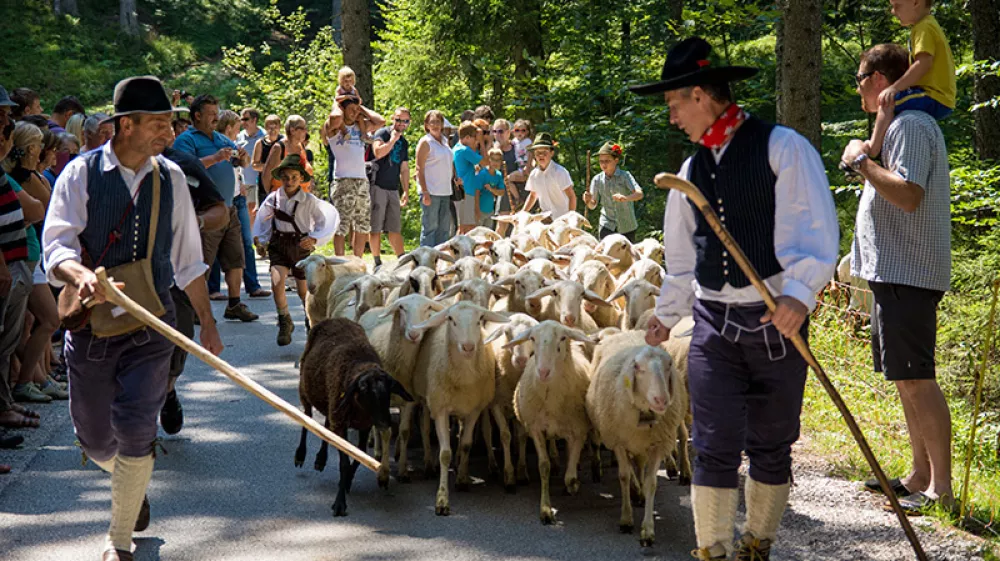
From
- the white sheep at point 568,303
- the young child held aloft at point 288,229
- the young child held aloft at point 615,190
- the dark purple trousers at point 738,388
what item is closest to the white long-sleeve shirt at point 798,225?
the dark purple trousers at point 738,388

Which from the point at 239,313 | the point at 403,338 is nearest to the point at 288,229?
the point at 239,313

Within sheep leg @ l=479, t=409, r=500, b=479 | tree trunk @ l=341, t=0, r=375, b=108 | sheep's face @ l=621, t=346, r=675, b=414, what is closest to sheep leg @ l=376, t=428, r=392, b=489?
sheep leg @ l=479, t=409, r=500, b=479

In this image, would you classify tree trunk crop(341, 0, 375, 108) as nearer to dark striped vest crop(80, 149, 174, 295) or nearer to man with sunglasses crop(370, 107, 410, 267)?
man with sunglasses crop(370, 107, 410, 267)

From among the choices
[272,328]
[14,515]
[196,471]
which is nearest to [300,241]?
[272,328]

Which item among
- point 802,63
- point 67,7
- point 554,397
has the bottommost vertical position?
point 554,397

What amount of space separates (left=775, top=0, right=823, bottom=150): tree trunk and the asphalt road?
4.29m

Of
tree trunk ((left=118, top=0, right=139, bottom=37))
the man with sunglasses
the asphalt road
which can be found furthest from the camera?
tree trunk ((left=118, top=0, right=139, bottom=37))

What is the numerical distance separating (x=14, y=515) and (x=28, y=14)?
34222mm

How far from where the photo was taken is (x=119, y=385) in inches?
196

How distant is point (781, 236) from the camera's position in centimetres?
425

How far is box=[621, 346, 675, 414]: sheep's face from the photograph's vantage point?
19.2ft

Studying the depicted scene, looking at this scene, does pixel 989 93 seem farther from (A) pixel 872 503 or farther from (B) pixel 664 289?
(B) pixel 664 289

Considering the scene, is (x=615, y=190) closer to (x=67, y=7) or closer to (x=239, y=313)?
(x=239, y=313)

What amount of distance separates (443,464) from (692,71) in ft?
10.6
